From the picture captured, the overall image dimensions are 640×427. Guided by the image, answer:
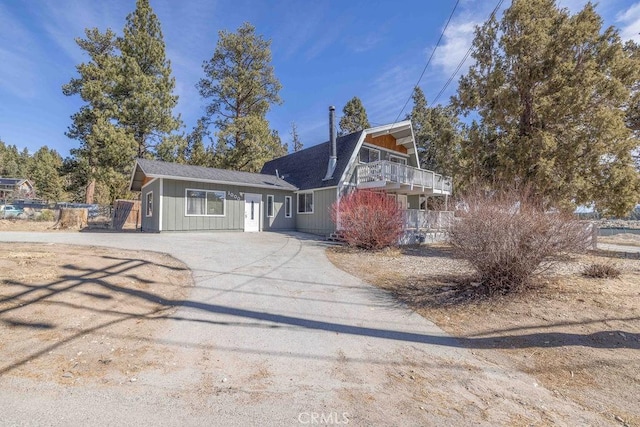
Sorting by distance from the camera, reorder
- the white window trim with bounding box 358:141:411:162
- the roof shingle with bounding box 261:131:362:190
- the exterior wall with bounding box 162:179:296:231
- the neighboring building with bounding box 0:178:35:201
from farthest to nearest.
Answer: the neighboring building with bounding box 0:178:35:201 → the white window trim with bounding box 358:141:411:162 → the roof shingle with bounding box 261:131:362:190 → the exterior wall with bounding box 162:179:296:231

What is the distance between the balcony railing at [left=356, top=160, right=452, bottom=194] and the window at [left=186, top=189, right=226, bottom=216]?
7.43m

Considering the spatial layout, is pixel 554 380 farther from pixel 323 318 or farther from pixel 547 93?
pixel 547 93

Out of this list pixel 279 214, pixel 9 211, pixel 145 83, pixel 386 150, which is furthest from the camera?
pixel 9 211

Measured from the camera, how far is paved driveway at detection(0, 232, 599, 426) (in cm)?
246

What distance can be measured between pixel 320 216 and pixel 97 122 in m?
16.7

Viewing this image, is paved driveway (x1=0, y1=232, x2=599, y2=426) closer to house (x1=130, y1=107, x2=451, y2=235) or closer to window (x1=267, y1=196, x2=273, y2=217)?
house (x1=130, y1=107, x2=451, y2=235)

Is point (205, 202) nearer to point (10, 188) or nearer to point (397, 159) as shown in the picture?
point (397, 159)

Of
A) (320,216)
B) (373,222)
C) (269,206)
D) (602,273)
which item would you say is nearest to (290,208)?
(269,206)

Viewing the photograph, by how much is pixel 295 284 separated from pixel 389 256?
16.5 feet

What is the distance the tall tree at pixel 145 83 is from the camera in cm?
2245

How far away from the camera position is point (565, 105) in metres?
11.3

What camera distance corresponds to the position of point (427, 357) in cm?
367

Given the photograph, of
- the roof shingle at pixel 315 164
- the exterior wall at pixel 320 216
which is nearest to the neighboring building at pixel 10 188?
the roof shingle at pixel 315 164

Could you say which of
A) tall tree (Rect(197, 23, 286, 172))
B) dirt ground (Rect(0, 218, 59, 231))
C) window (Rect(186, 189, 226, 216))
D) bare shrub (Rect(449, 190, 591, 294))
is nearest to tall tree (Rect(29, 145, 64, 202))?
dirt ground (Rect(0, 218, 59, 231))
